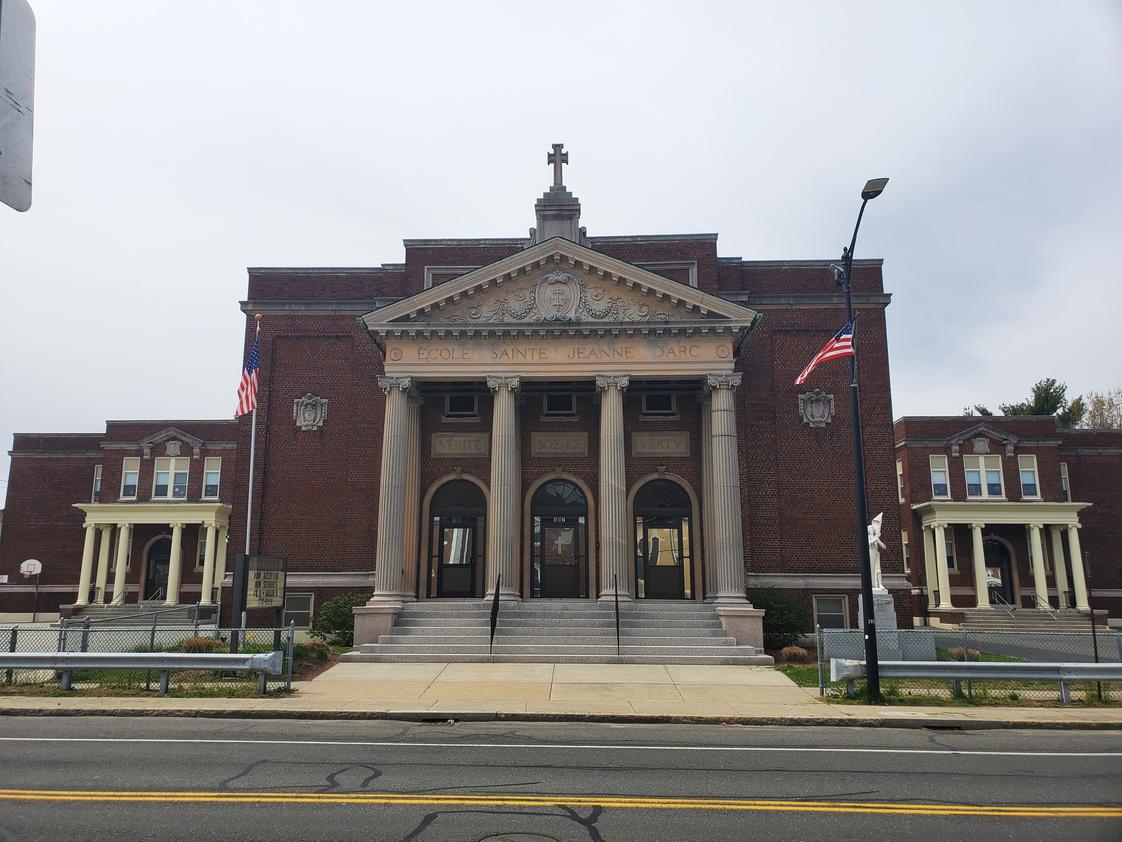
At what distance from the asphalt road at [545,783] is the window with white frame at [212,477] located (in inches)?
1367

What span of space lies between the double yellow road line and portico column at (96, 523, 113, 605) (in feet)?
133

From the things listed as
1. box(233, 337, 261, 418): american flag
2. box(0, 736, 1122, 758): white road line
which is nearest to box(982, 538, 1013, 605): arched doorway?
box(0, 736, 1122, 758): white road line

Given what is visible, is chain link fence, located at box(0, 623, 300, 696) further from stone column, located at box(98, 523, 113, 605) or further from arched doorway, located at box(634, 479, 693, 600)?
stone column, located at box(98, 523, 113, 605)

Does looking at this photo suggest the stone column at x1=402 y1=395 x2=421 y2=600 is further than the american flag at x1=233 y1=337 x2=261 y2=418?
No

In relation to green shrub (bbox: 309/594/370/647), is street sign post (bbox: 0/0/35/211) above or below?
above

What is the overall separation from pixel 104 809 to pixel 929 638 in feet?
54.6

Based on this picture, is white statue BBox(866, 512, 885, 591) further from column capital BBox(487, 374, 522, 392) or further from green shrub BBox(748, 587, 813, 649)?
column capital BBox(487, 374, 522, 392)

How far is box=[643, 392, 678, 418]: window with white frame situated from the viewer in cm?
2802

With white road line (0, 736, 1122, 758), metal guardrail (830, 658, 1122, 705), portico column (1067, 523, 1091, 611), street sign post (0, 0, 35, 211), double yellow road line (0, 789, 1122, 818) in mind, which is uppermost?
street sign post (0, 0, 35, 211)

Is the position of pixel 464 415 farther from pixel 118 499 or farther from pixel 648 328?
pixel 118 499

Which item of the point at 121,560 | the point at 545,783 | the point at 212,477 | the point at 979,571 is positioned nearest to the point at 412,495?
the point at 545,783

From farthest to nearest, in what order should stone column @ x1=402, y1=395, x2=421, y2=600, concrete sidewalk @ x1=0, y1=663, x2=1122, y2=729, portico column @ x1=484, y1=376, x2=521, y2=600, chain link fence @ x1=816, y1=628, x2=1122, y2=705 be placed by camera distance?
stone column @ x1=402, y1=395, x2=421, y2=600 → portico column @ x1=484, y1=376, x2=521, y2=600 → chain link fence @ x1=816, y1=628, x2=1122, y2=705 → concrete sidewalk @ x1=0, y1=663, x2=1122, y2=729

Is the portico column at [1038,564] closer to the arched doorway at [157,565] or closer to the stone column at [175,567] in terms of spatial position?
the stone column at [175,567]

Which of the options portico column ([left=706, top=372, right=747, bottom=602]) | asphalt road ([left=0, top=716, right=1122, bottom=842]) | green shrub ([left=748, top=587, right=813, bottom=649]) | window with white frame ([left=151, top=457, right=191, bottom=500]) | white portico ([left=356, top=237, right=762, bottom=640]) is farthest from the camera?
window with white frame ([left=151, top=457, right=191, bottom=500])
